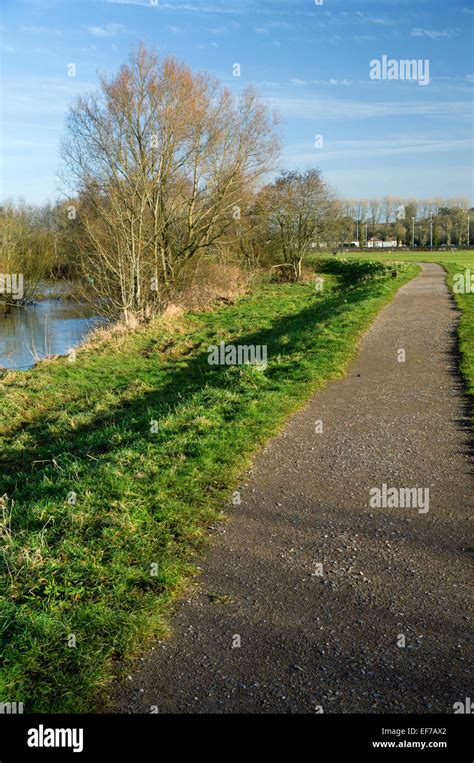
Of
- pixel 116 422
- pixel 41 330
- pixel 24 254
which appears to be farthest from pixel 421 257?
pixel 116 422

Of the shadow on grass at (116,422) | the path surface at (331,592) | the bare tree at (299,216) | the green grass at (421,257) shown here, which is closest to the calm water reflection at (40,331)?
the shadow on grass at (116,422)

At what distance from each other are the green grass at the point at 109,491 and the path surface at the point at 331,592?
10.5 inches

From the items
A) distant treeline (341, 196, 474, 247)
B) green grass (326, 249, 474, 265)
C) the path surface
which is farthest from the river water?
distant treeline (341, 196, 474, 247)

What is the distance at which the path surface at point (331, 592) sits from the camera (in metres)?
3.40

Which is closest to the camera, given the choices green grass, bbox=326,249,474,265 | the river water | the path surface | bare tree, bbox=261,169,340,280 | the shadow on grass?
the path surface

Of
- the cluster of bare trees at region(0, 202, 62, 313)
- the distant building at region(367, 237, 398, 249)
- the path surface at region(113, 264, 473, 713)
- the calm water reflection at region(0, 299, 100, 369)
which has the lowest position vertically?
the path surface at region(113, 264, 473, 713)

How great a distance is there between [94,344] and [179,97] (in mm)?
11782

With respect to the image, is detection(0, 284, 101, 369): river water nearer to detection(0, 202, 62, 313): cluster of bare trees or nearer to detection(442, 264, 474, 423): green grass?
detection(0, 202, 62, 313): cluster of bare trees

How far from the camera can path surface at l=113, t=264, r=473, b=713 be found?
3396 millimetres

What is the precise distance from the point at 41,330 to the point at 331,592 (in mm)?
24204

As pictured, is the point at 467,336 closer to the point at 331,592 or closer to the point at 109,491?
the point at 109,491

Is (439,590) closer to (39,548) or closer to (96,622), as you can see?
(96,622)

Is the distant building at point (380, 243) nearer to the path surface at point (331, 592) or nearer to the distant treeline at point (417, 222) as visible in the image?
the distant treeline at point (417, 222)
